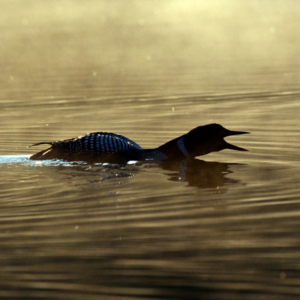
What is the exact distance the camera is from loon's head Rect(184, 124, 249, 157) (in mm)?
8250

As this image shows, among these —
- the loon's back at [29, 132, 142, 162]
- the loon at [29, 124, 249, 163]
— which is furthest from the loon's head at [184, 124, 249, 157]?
the loon's back at [29, 132, 142, 162]

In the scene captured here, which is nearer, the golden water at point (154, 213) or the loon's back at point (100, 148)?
the golden water at point (154, 213)

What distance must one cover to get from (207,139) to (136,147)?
102 centimetres

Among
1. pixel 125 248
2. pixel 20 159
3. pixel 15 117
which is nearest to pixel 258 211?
pixel 125 248

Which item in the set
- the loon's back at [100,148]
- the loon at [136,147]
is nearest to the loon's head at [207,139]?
the loon at [136,147]

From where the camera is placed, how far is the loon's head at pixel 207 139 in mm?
8250

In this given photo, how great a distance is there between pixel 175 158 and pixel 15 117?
6.08 metres

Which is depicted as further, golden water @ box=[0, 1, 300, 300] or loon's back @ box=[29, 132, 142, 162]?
loon's back @ box=[29, 132, 142, 162]

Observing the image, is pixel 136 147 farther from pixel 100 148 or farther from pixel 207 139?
pixel 207 139

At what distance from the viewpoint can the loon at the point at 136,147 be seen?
8.28 m

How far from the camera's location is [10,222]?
5555 mm

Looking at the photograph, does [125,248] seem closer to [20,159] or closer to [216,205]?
[216,205]

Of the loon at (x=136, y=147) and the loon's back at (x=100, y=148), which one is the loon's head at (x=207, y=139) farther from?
the loon's back at (x=100, y=148)

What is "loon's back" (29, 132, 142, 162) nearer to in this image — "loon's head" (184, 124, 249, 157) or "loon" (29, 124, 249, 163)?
"loon" (29, 124, 249, 163)
